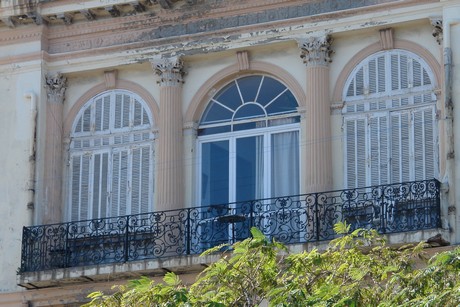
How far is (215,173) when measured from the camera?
2898 cm

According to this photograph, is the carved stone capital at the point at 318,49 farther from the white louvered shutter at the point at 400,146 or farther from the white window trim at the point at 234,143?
the white louvered shutter at the point at 400,146

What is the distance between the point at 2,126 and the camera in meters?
30.2

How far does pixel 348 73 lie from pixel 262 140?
1932mm

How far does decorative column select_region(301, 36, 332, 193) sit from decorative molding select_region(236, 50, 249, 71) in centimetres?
112

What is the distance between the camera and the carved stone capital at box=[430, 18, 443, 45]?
27.4 m

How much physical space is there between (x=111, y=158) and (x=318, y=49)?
4462mm

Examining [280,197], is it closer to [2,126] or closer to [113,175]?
[113,175]

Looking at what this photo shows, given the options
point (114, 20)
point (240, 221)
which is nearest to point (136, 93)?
point (114, 20)

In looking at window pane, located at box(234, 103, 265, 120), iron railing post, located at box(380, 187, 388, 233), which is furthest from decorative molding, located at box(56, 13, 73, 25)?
iron railing post, located at box(380, 187, 388, 233)

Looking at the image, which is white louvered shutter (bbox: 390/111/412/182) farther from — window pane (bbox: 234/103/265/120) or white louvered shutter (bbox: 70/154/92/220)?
white louvered shutter (bbox: 70/154/92/220)

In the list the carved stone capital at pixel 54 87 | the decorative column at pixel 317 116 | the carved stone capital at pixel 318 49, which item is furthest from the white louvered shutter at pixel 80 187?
the carved stone capital at pixel 318 49

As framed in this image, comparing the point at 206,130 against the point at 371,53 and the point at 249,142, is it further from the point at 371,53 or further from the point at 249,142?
the point at 371,53

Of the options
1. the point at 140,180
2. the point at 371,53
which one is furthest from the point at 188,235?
the point at 371,53

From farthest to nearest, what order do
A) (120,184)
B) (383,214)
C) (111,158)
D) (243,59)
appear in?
1. (111,158)
2. (120,184)
3. (243,59)
4. (383,214)
